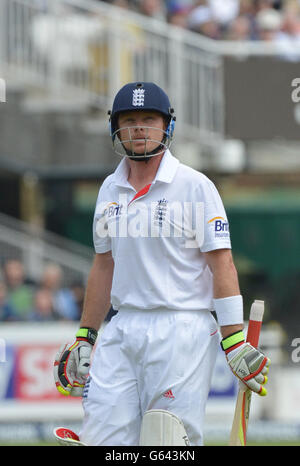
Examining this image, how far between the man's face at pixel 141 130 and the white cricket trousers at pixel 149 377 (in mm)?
785

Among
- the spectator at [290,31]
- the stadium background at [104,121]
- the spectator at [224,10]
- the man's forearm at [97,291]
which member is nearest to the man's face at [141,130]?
the man's forearm at [97,291]

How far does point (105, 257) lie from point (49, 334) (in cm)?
601

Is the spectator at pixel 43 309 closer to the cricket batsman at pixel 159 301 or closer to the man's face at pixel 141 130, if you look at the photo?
the cricket batsman at pixel 159 301

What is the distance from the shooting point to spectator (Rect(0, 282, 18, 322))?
38.1 ft

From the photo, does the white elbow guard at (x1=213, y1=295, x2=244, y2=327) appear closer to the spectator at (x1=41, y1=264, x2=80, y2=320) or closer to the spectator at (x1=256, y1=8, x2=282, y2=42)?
the spectator at (x1=41, y1=264, x2=80, y2=320)

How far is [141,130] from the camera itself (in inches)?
197

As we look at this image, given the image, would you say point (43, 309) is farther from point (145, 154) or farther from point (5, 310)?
point (145, 154)

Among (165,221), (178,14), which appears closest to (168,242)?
(165,221)

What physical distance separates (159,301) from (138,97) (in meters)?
0.96

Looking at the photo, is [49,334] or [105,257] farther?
[49,334]

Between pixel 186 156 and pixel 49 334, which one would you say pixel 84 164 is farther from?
pixel 49 334

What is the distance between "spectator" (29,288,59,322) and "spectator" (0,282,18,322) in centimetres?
21
